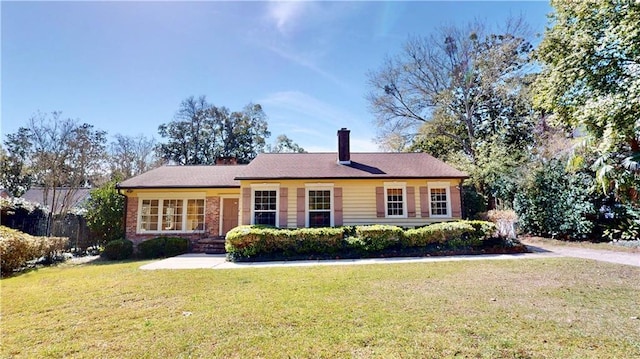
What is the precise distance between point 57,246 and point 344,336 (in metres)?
13.6

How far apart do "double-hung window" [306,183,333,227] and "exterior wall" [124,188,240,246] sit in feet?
12.6

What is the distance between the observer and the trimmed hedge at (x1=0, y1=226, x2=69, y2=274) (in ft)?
30.6

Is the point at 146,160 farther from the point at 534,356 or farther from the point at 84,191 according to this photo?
the point at 534,356

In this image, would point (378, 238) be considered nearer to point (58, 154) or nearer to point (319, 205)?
point (319, 205)

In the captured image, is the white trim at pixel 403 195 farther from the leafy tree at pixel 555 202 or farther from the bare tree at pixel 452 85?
the bare tree at pixel 452 85

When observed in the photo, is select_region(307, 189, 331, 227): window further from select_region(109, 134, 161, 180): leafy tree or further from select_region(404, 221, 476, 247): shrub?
select_region(109, 134, 161, 180): leafy tree

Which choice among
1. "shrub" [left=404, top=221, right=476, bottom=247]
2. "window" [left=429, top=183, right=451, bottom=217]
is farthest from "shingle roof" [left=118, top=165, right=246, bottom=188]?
"window" [left=429, top=183, right=451, bottom=217]

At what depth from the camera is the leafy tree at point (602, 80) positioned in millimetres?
9328

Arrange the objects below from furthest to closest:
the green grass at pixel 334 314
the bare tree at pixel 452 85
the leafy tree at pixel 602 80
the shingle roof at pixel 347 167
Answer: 1. the bare tree at pixel 452 85
2. the shingle roof at pixel 347 167
3. the leafy tree at pixel 602 80
4. the green grass at pixel 334 314

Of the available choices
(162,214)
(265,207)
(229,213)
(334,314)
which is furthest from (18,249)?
(334,314)

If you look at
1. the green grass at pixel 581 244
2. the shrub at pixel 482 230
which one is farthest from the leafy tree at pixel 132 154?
the green grass at pixel 581 244

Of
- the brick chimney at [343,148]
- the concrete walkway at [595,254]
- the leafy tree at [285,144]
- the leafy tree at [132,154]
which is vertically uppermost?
the leafy tree at [285,144]

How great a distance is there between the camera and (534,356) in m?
3.39

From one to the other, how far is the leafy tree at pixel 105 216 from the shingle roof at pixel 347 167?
20.7ft
